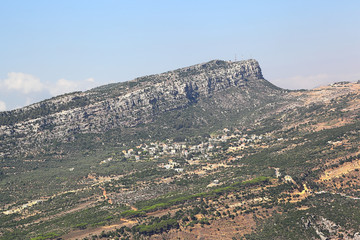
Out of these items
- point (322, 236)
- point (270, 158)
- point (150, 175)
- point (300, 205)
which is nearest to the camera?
point (322, 236)

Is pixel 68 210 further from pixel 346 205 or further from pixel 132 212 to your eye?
pixel 346 205

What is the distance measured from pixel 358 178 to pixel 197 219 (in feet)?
184

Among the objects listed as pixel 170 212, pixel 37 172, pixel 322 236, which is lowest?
pixel 322 236

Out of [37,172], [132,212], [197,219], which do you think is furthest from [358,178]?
[37,172]

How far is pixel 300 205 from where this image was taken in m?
105

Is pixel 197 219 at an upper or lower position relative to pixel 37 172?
lower

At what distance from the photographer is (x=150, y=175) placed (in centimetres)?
17800

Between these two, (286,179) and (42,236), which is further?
(286,179)

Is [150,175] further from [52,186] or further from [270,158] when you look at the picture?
[270,158]

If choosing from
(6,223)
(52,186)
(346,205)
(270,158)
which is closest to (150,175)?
(52,186)

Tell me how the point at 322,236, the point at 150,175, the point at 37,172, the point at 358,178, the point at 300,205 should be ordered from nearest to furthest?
the point at 322,236 < the point at 300,205 < the point at 358,178 < the point at 150,175 < the point at 37,172

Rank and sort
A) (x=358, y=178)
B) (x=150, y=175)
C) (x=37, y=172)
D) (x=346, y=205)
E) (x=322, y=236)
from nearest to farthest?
1. (x=322, y=236)
2. (x=346, y=205)
3. (x=358, y=178)
4. (x=150, y=175)
5. (x=37, y=172)

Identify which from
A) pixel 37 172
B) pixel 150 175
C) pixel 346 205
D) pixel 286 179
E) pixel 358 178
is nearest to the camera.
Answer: pixel 346 205

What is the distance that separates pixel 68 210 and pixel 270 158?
291 feet
